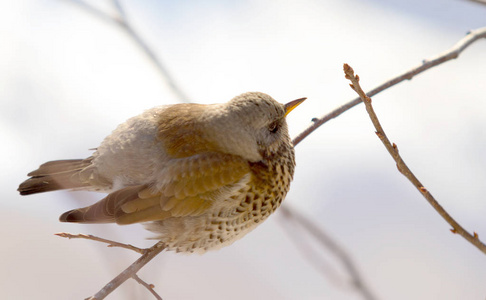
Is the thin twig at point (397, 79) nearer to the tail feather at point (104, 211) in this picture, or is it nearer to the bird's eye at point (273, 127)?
the bird's eye at point (273, 127)

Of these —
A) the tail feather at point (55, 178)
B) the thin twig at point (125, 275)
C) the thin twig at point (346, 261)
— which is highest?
the tail feather at point (55, 178)

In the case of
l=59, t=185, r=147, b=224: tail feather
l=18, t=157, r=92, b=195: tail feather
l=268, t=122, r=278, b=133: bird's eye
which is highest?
l=18, t=157, r=92, b=195: tail feather

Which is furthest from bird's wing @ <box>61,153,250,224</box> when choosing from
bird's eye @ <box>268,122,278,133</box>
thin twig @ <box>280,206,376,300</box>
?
thin twig @ <box>280,206,376,300</box>

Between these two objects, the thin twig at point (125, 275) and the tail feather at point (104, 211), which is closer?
the thin twig at point (125, 275)

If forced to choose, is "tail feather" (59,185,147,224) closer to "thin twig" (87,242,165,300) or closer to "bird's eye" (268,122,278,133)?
"thin twig" (87,242,165,300)

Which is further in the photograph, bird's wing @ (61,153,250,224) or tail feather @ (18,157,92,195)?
tail feather @ (18,157,92,195)

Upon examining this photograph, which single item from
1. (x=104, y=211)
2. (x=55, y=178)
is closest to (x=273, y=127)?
(x=104, y=211)

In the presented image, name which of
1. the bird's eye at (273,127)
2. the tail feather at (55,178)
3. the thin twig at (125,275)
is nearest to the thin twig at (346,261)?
the bird's eye at (273,127)

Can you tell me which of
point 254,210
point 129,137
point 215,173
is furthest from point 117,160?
point 254,210
